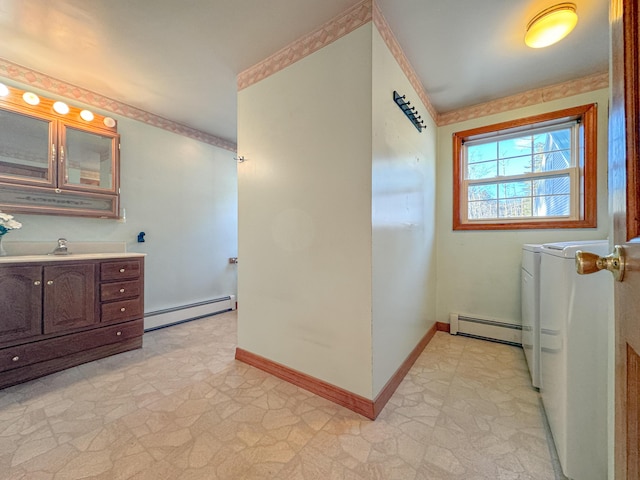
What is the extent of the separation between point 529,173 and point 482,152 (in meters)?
0.48

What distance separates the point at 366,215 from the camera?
1.50 meters

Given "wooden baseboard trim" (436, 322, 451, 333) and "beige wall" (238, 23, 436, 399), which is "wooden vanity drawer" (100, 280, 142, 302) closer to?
"beige wall" (238, 23, 436, 399)

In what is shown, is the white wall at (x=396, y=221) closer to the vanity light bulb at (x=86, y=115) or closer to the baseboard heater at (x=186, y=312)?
the baseboard heater at (x=186, y=312)

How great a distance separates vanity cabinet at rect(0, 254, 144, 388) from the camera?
1.78 m

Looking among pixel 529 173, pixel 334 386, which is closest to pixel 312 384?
pixel 334 386

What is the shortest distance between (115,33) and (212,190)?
75.5 inches

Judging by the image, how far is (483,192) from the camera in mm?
2729

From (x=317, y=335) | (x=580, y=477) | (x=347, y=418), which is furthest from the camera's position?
(x=317, y=335)

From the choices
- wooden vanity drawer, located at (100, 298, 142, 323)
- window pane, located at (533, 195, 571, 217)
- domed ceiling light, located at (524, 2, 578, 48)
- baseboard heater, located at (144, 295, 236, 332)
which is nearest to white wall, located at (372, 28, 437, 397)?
domed ceiling light, located at (524, 2, 578, 48)

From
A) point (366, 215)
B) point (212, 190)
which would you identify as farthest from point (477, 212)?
point (212, 190)

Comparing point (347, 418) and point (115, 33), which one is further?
point (115, 33)

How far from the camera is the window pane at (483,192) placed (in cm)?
268

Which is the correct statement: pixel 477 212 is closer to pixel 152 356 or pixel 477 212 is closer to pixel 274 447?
pixel 274 447

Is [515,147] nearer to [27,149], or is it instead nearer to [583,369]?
[583,369]
